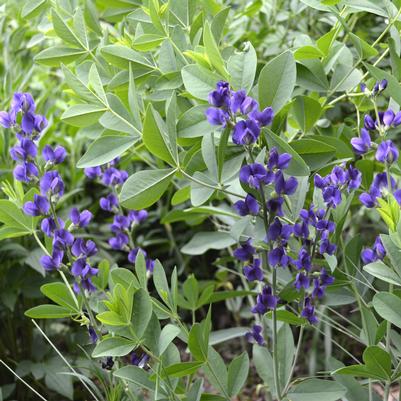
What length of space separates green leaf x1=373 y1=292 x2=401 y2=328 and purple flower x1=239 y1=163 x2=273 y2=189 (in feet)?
0.79

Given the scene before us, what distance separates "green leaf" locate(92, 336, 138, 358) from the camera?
108 centimetres

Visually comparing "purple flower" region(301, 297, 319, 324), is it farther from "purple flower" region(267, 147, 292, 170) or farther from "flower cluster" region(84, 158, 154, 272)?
"flower cluster" region(84, 158, 154, 272)

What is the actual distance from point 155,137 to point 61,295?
39 centimetres

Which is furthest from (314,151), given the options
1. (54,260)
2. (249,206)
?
(54,260)

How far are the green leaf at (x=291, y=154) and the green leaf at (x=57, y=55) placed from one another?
54cm

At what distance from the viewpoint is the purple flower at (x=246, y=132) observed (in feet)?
3.17

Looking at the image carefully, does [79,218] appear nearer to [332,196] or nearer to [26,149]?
[26,149]

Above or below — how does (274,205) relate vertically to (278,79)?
below

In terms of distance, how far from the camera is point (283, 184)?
1020mm

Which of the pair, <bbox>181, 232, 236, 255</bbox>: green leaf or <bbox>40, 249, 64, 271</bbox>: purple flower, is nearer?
<bbox>40, 249, 64, 271</bbox>: purple flower

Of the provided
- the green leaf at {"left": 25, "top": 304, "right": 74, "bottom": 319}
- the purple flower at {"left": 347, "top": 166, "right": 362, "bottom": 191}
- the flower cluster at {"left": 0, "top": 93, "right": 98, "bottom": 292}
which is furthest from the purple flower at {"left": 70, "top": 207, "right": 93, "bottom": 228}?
the purple flower at {"left": 347, "top": 166, "right": 362, "bottom": 191}

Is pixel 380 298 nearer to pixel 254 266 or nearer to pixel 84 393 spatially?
pixel 254 266

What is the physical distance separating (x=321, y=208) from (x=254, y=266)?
0.50 ft

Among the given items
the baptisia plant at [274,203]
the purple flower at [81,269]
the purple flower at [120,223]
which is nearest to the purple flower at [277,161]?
the baptisia plant at [274,203]
